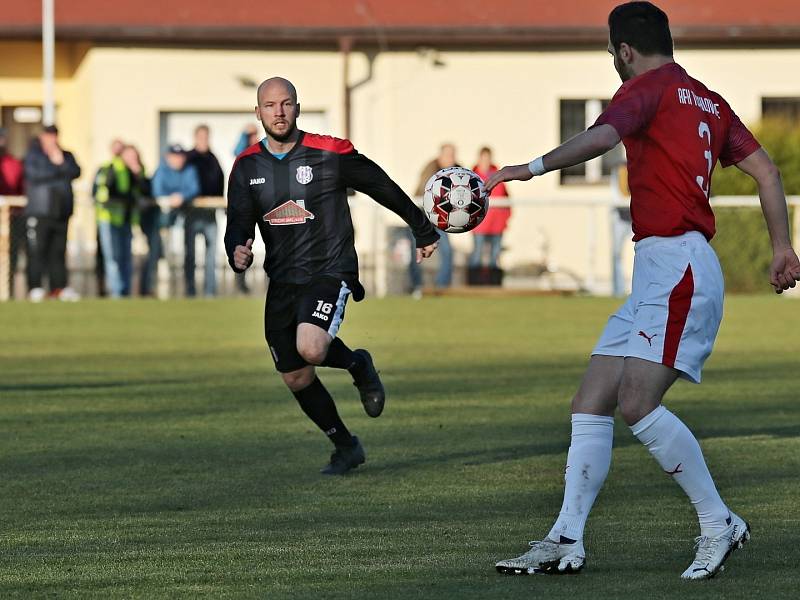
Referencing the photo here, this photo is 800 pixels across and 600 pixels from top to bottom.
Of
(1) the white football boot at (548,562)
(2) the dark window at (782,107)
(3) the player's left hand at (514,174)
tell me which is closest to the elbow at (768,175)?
(3) the player's left hand at (514,174)

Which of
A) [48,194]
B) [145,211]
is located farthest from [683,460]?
[145,211]

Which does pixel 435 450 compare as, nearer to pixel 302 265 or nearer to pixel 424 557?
pixel 302 265

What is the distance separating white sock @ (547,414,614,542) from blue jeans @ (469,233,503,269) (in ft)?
59.9

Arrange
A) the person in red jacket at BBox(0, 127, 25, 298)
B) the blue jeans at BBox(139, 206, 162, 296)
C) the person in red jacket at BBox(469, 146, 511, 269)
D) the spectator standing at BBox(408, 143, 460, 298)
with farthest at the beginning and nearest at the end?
1. the person in red jacket at BBox(469, 146, 511, 269)
2. the spectator standing at BBox(408, 143, 460, 298)
3. the blue jeans at BBox(139, 206, 162, 296)
4. the person in red jacket at BBox(0, 127, 25, 298)

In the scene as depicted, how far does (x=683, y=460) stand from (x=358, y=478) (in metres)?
2.83

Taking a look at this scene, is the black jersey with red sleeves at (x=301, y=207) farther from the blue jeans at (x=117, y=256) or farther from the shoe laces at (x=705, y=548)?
the blue jeans at (x=117, y=256)

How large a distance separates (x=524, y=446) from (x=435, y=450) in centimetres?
51

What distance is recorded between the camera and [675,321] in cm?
620

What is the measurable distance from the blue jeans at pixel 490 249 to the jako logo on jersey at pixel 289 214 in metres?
15.8

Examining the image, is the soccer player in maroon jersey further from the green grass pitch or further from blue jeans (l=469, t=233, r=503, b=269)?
blue jeans (l=469, t=233, r=503, b=269)

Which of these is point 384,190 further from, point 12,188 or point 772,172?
point 12,188

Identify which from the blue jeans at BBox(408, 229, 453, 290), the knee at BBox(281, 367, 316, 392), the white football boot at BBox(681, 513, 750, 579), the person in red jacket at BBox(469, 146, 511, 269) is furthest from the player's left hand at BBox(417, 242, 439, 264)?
the person in red jacket at BBox(469, 146, 511, 269)

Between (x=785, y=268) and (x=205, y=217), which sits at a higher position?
(x=205, y=217)

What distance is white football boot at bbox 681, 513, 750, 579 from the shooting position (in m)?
6.14
